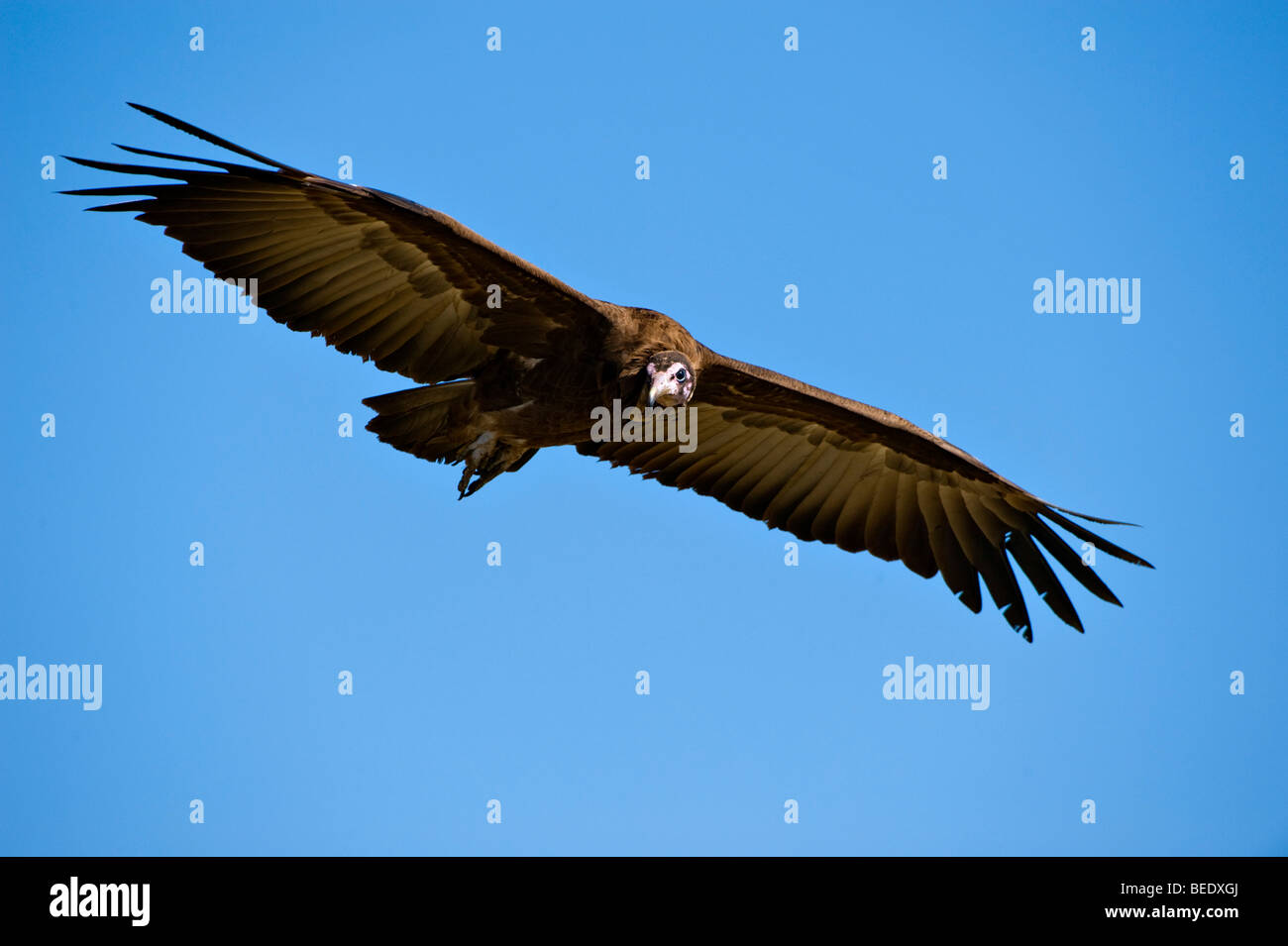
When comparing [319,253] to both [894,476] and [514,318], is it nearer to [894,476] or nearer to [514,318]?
[514,318]

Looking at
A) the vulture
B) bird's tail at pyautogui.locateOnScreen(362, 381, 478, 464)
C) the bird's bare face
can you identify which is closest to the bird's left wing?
the vulture

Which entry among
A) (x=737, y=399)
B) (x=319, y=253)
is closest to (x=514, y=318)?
(x=319, y=253)

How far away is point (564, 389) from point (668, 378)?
0.94 meters

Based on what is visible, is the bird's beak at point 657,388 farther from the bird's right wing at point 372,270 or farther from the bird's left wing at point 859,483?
the bird's left wing at point 859,483

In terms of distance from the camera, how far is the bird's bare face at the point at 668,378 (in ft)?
32.4

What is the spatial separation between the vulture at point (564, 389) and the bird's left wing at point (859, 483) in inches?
0.7

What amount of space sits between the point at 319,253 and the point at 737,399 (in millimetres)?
3747

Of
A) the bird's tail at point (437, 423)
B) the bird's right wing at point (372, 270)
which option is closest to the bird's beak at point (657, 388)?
the bird's right wing at point (372, 270)

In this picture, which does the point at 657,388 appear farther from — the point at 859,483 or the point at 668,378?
the point at 859,483

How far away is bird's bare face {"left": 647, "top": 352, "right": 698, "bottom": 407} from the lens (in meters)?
9.88

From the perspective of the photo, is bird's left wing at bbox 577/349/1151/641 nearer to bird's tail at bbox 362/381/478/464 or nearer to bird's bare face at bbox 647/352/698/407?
bird's bare face at bbox 647/352/698/407
